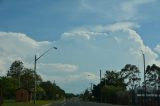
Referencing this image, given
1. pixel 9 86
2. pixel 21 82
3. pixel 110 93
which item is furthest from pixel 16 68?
pixel 110 93

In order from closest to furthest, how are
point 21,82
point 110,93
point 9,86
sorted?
point 110,93, point 9,86, point 21,82

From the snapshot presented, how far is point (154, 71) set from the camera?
438 ft

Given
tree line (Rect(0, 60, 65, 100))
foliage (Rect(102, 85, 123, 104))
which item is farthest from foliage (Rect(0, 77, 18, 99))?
foliage (Rect(102, 85, 123, 104))

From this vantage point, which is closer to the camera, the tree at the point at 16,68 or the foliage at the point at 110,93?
the foliage at the point at 110,93

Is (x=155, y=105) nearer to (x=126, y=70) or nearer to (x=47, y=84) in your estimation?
(x=126, y=70)

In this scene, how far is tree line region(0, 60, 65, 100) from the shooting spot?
13700 centimetres

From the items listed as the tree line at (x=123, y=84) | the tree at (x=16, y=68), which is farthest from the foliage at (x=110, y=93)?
the tree at (x=16, y=68)

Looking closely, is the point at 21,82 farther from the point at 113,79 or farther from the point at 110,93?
the point at 110,93

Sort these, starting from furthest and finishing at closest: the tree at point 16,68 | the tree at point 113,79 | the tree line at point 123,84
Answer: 1. the tree at point 16,68
2. the tree at point 113,79
3. the tree line at point 123,84

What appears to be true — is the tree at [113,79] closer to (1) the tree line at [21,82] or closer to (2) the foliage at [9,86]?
(1) the tree line at [21,82]

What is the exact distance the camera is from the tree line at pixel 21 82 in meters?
137

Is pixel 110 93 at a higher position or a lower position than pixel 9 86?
lower

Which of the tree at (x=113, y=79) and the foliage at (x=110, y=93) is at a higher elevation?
the tree at (x=113, y=79)

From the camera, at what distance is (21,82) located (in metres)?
167
